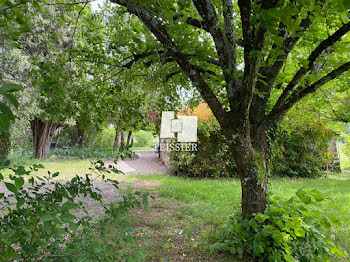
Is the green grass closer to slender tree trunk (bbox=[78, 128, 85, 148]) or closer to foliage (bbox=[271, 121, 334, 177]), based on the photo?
foliage (bbox=[271, 121, 334, 177])

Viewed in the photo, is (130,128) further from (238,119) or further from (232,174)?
(232,174)

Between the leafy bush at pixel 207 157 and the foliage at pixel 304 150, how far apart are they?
204cm

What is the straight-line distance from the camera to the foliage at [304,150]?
318 inches

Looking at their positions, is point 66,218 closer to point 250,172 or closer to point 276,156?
point 250,172

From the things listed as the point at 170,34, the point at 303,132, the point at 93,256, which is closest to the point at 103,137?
the point at 303,132

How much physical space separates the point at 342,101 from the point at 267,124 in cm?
313

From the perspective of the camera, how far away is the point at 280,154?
689cm

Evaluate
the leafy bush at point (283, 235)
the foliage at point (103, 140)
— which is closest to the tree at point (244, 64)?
the leafy bush at point (283, 235)

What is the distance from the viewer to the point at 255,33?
5.19 ft

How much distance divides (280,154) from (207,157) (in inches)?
88.4

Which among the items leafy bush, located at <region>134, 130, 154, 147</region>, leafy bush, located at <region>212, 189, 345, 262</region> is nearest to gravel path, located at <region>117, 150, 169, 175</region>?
leafy bush, located at <region>212, 189, 345, 262</region>

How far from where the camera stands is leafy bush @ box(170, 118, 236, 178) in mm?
7234

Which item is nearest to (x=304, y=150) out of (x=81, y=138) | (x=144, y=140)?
(x=81, y=138)

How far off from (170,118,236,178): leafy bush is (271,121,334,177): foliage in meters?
2.04
